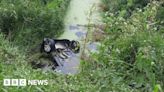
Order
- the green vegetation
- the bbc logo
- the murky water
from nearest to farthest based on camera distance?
1. the bbc logo
2. the green vegetation
3. the murky water

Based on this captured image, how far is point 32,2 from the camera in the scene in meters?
5.91

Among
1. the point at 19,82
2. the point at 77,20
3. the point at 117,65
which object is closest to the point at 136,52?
the point at 117,65

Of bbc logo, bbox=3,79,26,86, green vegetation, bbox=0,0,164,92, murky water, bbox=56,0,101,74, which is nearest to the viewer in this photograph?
bbc logo, bbox=3,79,26,86

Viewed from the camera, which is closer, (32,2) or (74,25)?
(32,2)

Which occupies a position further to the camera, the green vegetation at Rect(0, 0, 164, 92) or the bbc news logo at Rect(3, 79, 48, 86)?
the green vegetation at Rect(0, 0, 164, 92)

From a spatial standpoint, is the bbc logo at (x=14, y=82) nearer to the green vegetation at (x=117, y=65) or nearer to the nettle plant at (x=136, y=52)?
the green vegetation at (x=117, y=65)

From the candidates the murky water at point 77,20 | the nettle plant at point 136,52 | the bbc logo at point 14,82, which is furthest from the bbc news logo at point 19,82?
the murky water at point 77,20

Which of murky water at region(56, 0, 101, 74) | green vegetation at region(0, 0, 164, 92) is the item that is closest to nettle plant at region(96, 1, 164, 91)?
green vegetation at region(0, 0, 164, 92)

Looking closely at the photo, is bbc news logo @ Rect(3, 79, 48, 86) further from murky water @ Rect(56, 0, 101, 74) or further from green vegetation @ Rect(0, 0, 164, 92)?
murky water @ Rect(56, 0, 101, 74)

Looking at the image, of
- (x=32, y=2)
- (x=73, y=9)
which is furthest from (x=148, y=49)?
(x=73, y=9)

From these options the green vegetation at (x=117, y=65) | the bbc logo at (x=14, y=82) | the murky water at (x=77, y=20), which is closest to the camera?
the bbc logo at (x=14, y=82)

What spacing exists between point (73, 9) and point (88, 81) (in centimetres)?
409

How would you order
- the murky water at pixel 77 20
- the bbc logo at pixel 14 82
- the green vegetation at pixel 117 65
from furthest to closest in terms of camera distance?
the murky water at pixel 77 20
the green vegetation at pixel 117 65
the bbc logo at pixel 14 82

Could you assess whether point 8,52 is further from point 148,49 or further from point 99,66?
point 148,49
